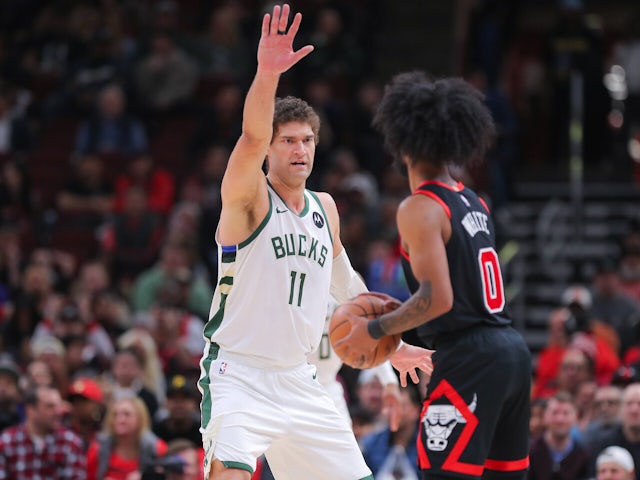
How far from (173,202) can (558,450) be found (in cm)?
832

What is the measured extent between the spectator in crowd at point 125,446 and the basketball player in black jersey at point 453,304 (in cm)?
511

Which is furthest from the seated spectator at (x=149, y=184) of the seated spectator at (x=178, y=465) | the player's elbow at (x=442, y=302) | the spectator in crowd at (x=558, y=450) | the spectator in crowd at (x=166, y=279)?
the player's elbow at (x=442, y=302)

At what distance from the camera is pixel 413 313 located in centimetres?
607

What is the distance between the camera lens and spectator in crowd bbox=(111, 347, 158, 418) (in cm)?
1247

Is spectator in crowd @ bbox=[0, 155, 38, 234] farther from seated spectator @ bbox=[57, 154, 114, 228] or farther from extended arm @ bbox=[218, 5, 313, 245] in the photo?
extended arm @ bbox=[218, 5, 313, 245]

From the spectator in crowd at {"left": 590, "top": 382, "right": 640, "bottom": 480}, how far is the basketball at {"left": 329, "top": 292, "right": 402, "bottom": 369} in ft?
15.3

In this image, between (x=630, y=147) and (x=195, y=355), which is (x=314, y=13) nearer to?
(x=630, y=147)

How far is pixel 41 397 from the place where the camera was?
36.3 feet

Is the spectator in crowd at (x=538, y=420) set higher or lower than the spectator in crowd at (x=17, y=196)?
lower

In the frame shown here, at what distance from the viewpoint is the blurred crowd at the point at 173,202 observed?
11.2m

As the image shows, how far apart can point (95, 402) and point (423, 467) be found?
21.2ft

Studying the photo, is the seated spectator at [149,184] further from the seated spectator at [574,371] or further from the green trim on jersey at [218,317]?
the green trim on jersey at [218,317]

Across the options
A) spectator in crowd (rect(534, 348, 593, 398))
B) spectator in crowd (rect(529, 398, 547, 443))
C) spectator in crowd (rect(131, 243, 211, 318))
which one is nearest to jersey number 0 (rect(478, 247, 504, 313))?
spectator in crowd (rect(529, 398, 547, 443))

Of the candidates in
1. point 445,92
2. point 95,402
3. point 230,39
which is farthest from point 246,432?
point 230,39
